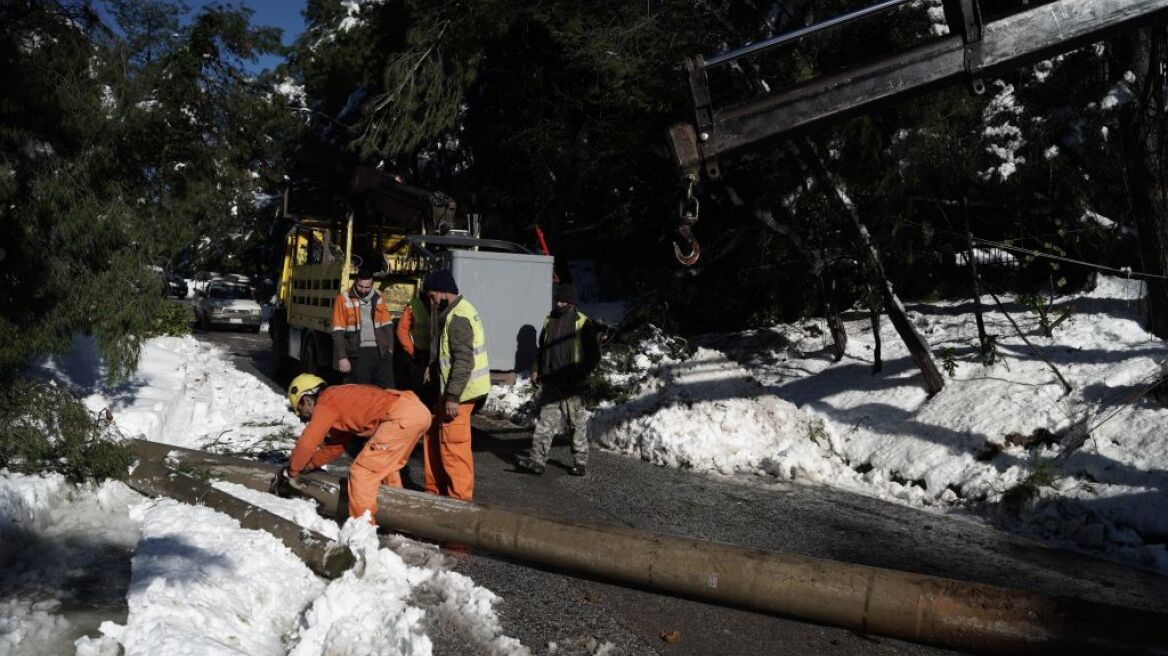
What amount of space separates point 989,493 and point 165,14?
26.7 ft

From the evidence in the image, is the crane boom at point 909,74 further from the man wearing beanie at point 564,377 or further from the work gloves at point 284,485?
the man wearing beanie at point 564,377

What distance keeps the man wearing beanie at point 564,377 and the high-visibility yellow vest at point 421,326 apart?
3.93ft

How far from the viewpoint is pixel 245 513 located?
501 cm

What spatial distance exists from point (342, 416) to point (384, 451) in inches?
19.2

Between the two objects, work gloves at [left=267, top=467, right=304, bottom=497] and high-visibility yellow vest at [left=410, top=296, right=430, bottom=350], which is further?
high-visibility yellow vest at [left=410, top=296, right=430, bottom=350]

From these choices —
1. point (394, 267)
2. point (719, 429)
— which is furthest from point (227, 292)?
point (719, 429)

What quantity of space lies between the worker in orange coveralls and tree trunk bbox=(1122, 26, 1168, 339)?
7072 mm

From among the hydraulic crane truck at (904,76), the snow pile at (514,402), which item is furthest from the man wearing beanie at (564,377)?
the hydraulic crane truck at (904,76)

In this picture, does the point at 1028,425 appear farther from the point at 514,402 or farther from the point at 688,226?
the point at 514,402

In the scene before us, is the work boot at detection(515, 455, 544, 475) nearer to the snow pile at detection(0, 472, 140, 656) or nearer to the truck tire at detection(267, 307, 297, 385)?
the snow pile at detection(0, 472, 140, 656)

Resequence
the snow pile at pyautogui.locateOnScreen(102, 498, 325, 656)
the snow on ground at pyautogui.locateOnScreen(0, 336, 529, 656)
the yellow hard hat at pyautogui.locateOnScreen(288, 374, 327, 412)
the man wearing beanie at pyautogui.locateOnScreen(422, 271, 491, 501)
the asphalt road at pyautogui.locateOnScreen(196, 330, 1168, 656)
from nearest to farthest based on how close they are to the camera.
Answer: the snow pile at pyautogui.locateOnScreen(102, 498, 325, 656), the snow on ground at pyautogui.locateOnScreen(0, 336, 529, 656), the asphalt road at pyautogui.locateOnScreen(196, 330, 1168, 656), the yellow hard hat at pyautogui.locateOnScreen(288, 374, 327, 412), the man wearing beanie at pyautogui.locateOnScreen(422, 271, 491, 501)

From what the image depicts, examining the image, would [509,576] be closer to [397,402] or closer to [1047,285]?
[397,402]

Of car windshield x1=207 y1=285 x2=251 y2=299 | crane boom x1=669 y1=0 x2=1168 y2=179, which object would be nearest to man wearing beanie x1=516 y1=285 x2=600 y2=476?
crane boom x1=669 y1=0 x2=1168 y2=179

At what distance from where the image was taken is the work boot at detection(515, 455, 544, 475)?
26.4 ft
